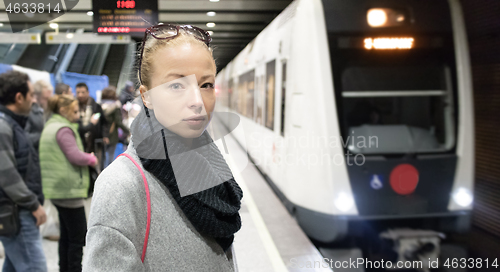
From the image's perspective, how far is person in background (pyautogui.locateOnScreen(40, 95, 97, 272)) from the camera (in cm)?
281

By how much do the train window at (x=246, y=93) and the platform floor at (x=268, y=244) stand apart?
258 cm

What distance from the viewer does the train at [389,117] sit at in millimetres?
3742

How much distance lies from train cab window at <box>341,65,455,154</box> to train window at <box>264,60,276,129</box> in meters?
1.86

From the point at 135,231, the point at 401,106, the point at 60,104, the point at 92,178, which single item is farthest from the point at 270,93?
the point at 135,231

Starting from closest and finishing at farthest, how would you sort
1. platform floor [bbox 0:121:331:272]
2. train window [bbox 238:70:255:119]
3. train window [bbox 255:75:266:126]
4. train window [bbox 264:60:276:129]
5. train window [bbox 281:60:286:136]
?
platform floor [bbox 0:121:331:272] < train window [bbox 281:60:286:136] < train window [bbox 264:60:276:129] < train window [bbox 255:75:266:126] < train window [bbox 238:70:255:119]

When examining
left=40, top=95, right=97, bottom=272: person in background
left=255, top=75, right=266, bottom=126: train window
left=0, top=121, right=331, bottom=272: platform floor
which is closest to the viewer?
left=40, top=95, right=97, bottom=272: person in background

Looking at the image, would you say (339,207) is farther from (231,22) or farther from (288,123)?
(231,22)

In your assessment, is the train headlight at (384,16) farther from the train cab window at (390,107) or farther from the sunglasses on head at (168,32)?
the sunglasses on head at (168,32)

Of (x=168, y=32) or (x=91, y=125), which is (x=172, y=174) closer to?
(x=168, y=32)

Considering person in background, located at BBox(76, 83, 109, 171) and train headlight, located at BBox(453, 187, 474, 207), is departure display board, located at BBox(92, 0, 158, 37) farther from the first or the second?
train headlight, located at BBox(453, 187, 474, 207)

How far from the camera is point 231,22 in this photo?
26.0ft

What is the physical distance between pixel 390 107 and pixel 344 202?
41.0 inches

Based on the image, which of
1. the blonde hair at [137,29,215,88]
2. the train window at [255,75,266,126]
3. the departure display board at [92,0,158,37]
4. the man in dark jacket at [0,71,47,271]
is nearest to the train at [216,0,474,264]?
the departure display board at [92,0,158,37]

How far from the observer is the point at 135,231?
2.98 ft
